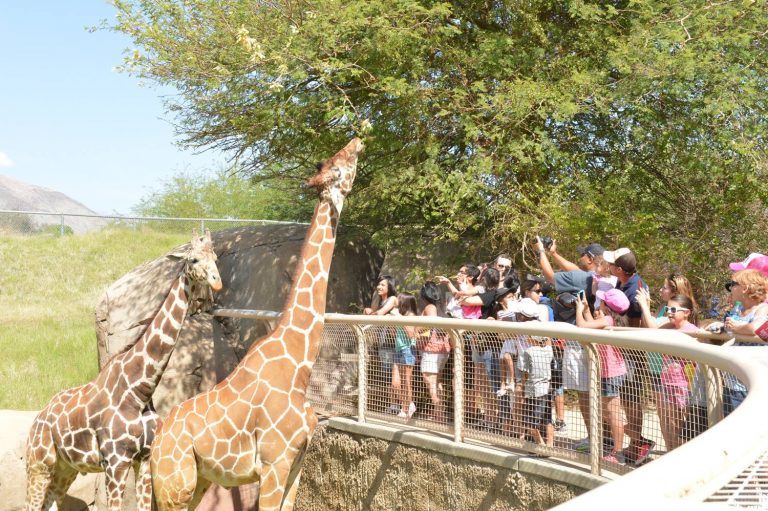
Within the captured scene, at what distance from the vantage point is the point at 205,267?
6617 mm

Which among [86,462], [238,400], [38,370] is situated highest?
[238,400]

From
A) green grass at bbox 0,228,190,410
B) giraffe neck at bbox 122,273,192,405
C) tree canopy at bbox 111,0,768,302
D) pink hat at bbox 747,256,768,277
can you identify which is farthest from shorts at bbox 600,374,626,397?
green grass at bbox 0,228,190,410

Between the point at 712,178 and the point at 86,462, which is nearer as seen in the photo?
the point at 86,462

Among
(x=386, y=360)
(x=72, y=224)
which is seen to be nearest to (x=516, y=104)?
(x=386, y=360)

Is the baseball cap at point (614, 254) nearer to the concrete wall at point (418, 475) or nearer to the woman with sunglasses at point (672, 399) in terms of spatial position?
the concrete wall at point (418, 475)

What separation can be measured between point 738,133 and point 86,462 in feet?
27.9

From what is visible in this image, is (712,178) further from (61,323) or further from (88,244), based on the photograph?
(88,244)

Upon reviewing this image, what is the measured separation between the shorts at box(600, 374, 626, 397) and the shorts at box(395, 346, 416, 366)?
2150 millimetres

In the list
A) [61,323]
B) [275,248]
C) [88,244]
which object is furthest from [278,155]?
[88,244]

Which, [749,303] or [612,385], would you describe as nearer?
[612,385]

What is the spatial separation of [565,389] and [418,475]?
5.41ft

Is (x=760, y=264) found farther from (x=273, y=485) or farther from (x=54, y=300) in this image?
(x=54, y=300)

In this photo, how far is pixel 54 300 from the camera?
24.3 meters

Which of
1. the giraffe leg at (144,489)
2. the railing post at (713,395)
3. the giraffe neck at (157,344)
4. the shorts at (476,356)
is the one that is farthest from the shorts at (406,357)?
the railing post at (713,395)
